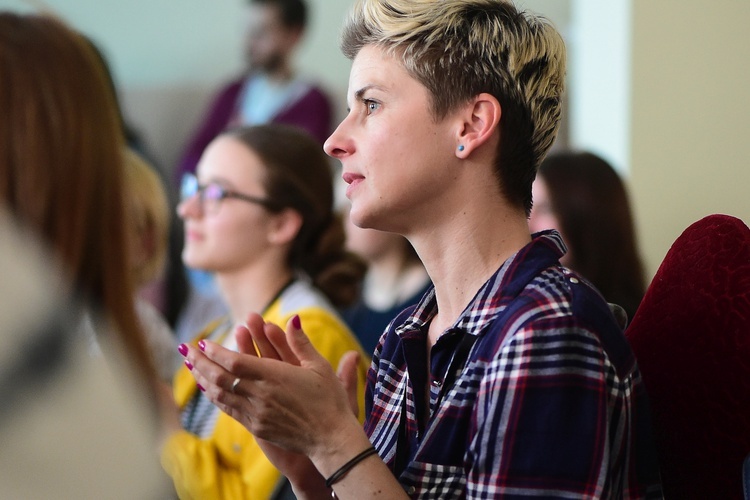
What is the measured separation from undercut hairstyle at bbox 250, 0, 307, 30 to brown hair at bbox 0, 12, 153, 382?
3750 mm

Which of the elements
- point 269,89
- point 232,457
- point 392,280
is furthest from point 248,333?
point 269,89

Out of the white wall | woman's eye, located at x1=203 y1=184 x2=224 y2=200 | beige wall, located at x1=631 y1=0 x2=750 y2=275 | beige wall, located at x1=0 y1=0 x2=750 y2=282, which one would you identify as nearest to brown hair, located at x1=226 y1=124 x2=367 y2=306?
woman's eye, located at x1=203 y1=184 x2=224 y2=200

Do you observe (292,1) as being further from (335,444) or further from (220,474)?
(335,444)

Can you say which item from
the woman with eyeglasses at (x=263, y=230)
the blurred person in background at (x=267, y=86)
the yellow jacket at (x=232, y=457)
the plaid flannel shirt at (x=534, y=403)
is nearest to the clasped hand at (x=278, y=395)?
the plaid flannel shirt at (x=534, y=403)

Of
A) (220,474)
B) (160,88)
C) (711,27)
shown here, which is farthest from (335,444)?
(160,88)

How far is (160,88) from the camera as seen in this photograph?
5.35 meters

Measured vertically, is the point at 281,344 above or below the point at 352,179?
below

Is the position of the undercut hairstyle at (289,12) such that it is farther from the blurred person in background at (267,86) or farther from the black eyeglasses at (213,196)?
the black eyeglasses at (213,196)

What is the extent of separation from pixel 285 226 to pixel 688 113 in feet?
4.18

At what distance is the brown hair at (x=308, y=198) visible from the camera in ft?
8.19

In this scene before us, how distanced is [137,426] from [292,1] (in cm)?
426

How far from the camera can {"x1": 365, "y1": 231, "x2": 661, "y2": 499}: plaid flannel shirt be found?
1121 mm

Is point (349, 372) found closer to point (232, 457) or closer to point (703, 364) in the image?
point (703, 364)

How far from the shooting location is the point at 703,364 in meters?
1.30
